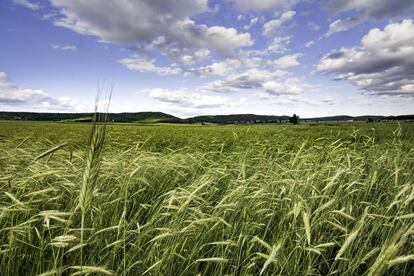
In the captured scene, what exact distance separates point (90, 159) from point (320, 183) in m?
3.13

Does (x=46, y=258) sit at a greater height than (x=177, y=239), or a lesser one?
lesser

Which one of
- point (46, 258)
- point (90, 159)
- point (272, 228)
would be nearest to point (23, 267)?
point (46, 258)

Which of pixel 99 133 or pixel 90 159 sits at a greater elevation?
pixel 99 133

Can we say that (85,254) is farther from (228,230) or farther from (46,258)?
(228,230)

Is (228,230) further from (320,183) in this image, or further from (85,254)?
(320,183)

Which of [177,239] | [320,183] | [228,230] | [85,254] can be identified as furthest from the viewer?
[320,183]

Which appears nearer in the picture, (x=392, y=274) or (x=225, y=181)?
(x=392, y=274)

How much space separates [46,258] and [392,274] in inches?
110

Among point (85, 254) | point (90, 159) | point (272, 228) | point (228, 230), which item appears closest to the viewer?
point (90, 159)

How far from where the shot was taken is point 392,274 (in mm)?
2342

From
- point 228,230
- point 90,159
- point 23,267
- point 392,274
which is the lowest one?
point 392,274

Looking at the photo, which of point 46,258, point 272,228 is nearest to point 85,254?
point 46,258

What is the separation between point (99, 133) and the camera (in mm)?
1550

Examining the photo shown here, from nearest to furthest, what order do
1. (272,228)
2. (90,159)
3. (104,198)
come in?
1. (90,159)
2. (272,228)
3. (104,198)
